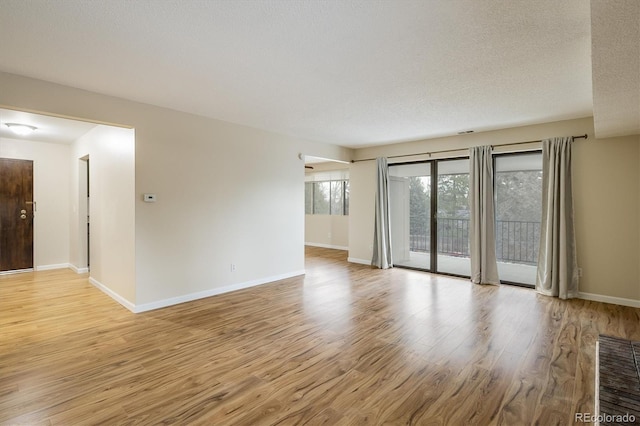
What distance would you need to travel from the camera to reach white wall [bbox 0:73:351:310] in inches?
142

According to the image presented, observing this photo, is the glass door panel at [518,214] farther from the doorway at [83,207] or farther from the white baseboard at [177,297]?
the doorway at [83,207]

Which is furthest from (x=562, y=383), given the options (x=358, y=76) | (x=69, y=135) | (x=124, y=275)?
(x=69, y=135)

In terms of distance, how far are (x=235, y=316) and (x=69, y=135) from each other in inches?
185

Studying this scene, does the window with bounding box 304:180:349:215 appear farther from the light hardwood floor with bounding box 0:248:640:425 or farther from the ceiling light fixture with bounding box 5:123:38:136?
the ceiling light fixture with bounding box 5:123:38:136

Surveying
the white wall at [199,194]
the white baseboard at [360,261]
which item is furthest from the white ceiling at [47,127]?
the white baseboard at [360,261]

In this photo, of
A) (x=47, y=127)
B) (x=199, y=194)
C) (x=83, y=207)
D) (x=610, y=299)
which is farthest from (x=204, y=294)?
(x=610, y=299)

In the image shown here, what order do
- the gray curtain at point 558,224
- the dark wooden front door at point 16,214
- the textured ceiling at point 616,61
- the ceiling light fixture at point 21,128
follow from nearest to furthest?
the textured ceiling at point 616,61 < the gray curtain at point 558,224 < the ceiling light fixture at point 21,128 < the dark wooden front door at point 16,214

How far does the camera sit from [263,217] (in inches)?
209

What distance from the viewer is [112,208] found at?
14.5 ft

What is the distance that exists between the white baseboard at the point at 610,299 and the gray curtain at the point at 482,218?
112cm

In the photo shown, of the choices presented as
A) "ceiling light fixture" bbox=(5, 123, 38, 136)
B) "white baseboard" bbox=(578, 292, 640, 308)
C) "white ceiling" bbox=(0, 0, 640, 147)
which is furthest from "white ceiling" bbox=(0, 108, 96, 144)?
"white baseboard" bbox=(578, 292, 640, 308)

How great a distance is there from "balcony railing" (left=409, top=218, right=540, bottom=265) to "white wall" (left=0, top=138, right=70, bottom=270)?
747 cm

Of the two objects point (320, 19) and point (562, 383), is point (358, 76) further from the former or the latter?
point (562, 383)

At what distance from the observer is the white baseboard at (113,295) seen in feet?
13.0
